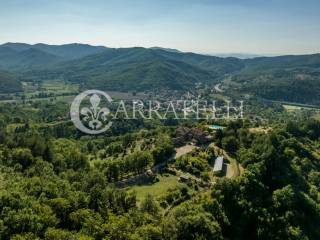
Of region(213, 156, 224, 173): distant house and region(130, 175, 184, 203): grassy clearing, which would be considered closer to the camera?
region(130, 175, 184, 203): grassy clearing

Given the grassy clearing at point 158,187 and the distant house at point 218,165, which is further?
the distant house at point 218,165

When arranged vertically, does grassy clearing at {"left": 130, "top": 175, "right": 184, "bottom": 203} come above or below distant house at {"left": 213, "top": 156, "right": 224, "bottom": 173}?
below

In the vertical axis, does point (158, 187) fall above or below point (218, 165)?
below

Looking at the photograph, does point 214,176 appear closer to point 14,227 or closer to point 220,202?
point 220,202

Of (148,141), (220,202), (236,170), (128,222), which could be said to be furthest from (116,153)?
(128,222)

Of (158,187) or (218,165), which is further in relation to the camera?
(218,165)

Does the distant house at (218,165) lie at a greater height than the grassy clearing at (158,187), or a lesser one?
greater

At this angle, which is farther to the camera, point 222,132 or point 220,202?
point 222,132

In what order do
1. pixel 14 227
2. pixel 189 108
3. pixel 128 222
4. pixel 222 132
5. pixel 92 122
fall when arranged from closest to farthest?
1. pixel 14 227
2. pixel 128 222
3. pixel 222 132
4. pixel 92 122
5. pixel 189 108
